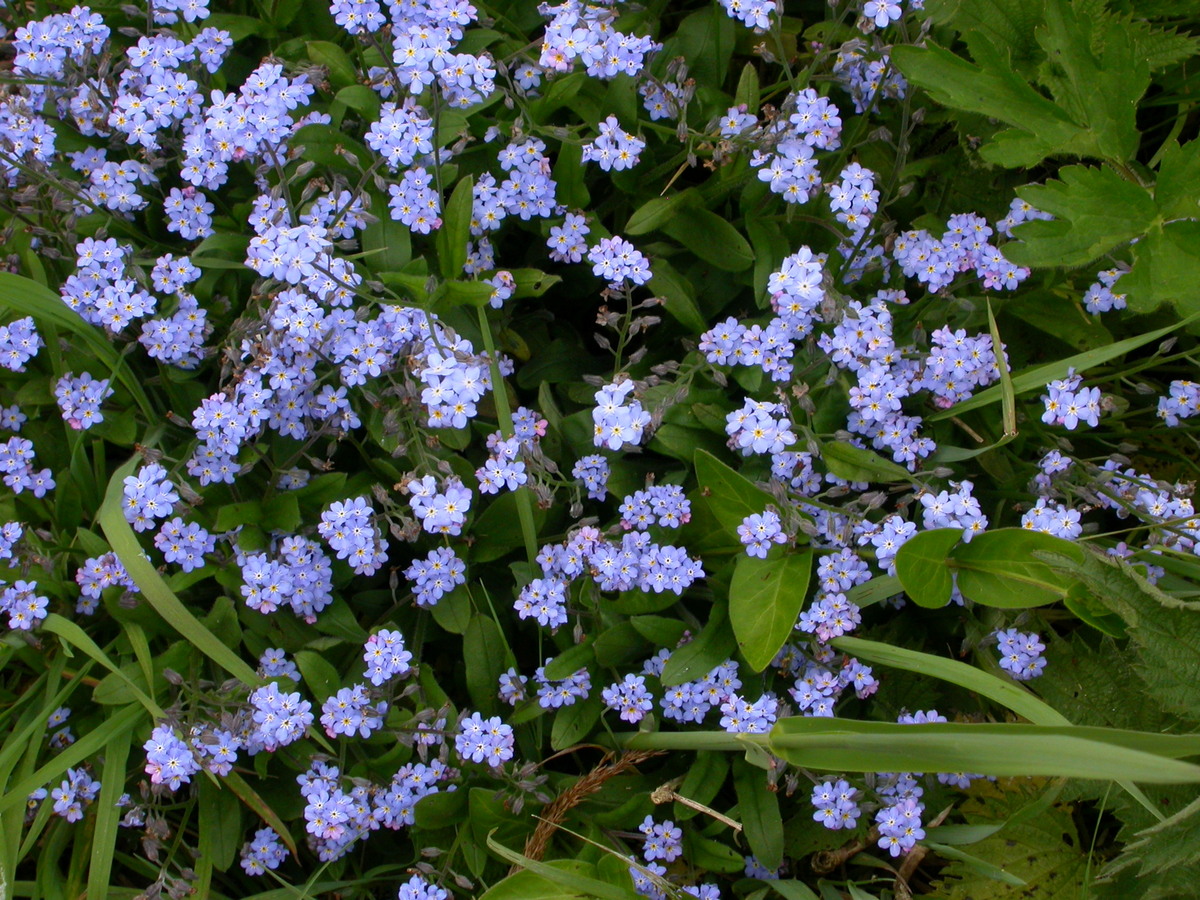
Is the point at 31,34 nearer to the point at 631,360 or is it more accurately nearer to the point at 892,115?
the point at 631,360

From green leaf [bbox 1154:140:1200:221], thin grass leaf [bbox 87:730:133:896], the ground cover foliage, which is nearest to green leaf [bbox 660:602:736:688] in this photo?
the ground cover foliage

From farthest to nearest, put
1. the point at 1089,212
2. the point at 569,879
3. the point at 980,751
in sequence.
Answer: the point at 1089,212 → the point at 569,879 → the point at 980,751

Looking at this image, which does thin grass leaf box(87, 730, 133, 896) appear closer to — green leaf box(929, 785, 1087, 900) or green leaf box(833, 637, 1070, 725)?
green leaf box(833, 637, 1070, 725)

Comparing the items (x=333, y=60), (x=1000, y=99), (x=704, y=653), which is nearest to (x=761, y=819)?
(x=704, y=653)

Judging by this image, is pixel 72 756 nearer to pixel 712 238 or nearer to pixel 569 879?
pixel 569 879

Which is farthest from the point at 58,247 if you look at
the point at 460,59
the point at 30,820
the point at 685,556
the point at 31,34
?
the point at 685,556

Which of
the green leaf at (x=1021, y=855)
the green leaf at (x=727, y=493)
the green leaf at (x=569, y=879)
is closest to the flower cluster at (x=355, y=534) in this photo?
the green leaf at (x=569, y=879)
